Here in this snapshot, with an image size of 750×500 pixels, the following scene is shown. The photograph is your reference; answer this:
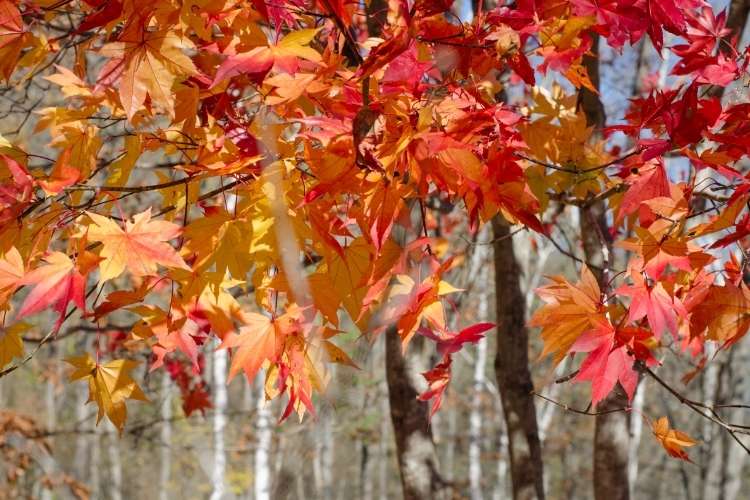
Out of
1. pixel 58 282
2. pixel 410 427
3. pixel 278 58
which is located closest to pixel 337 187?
pixel 278 58

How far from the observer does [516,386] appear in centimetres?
253

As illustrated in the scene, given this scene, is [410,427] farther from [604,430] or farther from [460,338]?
[460,338]

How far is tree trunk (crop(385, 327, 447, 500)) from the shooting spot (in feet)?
8.17

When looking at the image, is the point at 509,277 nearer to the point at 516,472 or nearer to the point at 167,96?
the point at 516,472

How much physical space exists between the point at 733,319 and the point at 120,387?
1220mm

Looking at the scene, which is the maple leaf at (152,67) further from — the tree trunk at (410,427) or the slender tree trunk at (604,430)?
the slender tree trunk at (604,430)

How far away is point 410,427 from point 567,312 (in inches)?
53.1

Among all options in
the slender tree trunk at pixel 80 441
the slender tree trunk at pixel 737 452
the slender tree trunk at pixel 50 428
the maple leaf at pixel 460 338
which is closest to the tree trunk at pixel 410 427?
the maple leaf at pixel 460 338

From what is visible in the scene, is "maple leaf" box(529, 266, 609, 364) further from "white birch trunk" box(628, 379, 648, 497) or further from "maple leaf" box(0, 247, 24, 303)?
"maple leaf" box(0, 247, 24, 303)

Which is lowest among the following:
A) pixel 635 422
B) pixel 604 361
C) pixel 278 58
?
pixel 635 422

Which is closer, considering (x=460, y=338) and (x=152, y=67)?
(x=152, y=67)

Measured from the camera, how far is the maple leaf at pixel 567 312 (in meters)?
1.26

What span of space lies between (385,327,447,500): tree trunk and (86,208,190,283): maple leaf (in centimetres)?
140

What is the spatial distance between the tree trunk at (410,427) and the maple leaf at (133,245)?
140 cm
